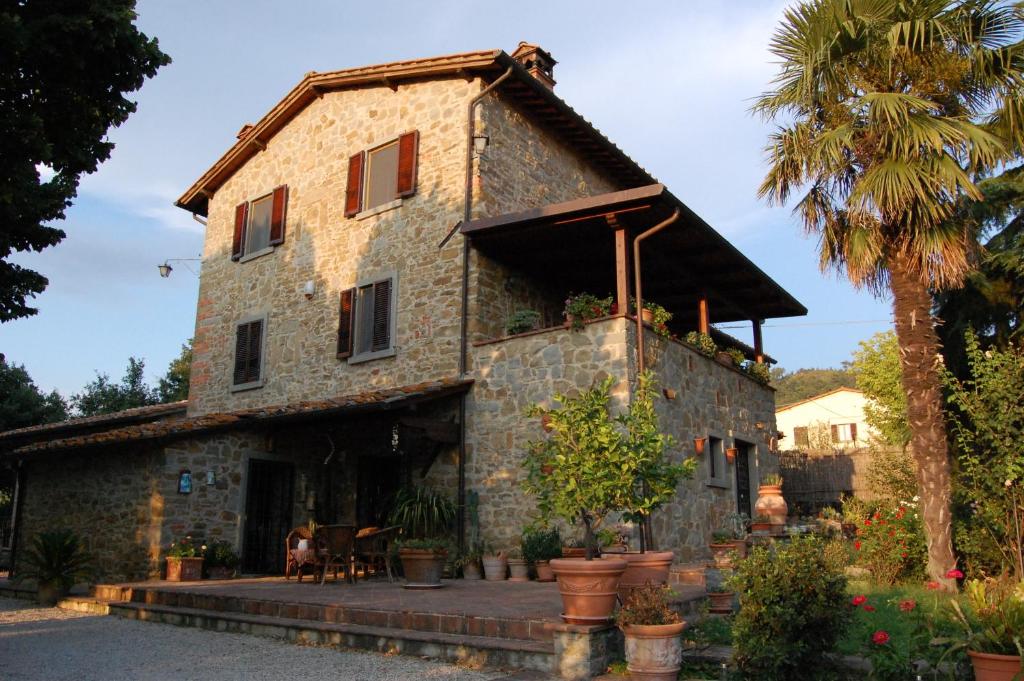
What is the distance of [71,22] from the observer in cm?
627

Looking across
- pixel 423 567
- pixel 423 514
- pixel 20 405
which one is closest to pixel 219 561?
pixel 423 514

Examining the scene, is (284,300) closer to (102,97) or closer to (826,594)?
(102,97)

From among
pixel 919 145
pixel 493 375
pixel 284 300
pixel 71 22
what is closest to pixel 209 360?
pixel 284 300

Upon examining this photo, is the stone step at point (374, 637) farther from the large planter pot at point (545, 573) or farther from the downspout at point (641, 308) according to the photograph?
the downspout at point (641, 308)

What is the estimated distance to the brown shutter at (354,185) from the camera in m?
13.8

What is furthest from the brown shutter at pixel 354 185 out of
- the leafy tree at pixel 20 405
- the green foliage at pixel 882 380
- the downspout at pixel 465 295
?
the leafy tree at pixel 20 405

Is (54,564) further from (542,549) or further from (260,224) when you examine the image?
(260,224)

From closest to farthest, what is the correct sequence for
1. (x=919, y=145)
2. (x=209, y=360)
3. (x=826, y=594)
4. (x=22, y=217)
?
(x=826, y=594), (x=22, y=217), (x=919, y=145), (x=209, y=360)

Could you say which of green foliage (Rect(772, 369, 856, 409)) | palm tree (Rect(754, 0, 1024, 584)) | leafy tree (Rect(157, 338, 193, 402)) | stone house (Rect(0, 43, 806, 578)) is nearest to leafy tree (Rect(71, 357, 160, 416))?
leafy tree (Rect(157, 338, 193, 402))

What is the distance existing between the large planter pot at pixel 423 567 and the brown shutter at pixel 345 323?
4.84 meters

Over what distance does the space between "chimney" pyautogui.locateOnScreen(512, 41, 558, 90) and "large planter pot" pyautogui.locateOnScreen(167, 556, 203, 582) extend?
9.98m

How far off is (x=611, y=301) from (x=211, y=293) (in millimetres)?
9537

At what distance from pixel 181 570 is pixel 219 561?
618mm

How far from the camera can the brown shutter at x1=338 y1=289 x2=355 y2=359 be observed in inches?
525
